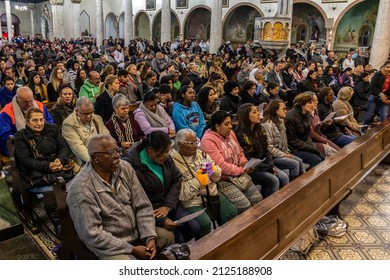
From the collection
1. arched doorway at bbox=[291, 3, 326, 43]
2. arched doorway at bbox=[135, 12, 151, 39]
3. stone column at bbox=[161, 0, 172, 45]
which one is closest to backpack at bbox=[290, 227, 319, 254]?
stone column at bbox=[161, 0, 172, 45]

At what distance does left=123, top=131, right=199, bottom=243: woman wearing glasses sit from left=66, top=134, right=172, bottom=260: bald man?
0.76 feet

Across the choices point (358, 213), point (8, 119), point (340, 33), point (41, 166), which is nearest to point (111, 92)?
point (8, 119)

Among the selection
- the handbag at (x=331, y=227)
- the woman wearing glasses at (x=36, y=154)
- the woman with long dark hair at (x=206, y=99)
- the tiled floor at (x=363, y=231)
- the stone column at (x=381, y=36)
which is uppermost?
the stone column at (x=381, y=36)

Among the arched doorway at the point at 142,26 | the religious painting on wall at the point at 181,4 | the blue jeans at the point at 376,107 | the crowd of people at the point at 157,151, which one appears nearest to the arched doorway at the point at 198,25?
the religious painting on wall at the point at 181,4

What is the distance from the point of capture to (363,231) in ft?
12.8

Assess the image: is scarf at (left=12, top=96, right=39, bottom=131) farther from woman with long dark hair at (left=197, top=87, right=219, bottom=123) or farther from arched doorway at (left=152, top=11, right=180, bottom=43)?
arched doorway at (left=152, top=11, right=180, bottom=43)

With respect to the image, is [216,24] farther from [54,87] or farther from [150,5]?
[150,5]

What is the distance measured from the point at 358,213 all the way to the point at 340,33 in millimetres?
17488

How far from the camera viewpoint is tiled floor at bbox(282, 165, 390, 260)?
3467 millimetres

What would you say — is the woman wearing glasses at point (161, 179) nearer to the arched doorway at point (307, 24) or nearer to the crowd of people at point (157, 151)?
the crowd of people at point (157, 151)

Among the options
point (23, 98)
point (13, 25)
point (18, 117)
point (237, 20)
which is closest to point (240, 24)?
point (237, 20)

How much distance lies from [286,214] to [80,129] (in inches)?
89.8

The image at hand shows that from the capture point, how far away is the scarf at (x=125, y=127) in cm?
418

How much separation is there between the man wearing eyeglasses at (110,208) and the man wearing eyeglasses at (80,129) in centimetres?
141
